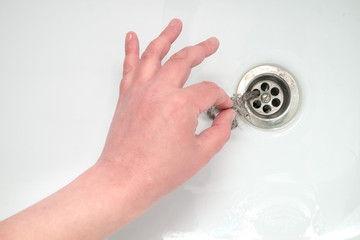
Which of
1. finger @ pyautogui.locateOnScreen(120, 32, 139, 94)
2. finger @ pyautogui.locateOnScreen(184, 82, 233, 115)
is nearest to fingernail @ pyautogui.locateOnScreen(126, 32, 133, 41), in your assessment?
finger @ pyautogui.locateOnScreen(120, 32, 139, 94)

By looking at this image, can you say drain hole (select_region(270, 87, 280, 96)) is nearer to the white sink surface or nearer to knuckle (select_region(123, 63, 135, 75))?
the white sink surface

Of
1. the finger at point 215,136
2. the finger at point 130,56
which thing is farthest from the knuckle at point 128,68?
the finger at point 215,136

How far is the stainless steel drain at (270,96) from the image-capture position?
0.41 m

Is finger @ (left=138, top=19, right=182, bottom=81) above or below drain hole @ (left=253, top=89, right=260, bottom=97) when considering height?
above

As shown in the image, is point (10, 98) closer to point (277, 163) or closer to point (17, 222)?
point (17, 222)

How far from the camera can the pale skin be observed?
0.29 metres

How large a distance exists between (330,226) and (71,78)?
13.9 inches

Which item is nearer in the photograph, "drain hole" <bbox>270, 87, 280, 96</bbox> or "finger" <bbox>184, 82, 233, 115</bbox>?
"finger" <bbox>184, 82, 233, 115</bbox>

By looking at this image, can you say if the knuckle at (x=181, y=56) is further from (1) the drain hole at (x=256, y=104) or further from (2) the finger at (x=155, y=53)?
(1) the drain hole at (x=256, y=104)

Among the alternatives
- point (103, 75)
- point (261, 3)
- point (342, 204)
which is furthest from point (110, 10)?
point (342, 204)

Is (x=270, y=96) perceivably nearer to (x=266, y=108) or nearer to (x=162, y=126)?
(x=266, y=108)

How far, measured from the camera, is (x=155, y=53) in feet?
1.18

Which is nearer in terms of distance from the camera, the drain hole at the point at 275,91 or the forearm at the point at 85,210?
the forearm at the point at 85,210

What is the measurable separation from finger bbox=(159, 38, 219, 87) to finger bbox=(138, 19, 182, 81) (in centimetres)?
2
